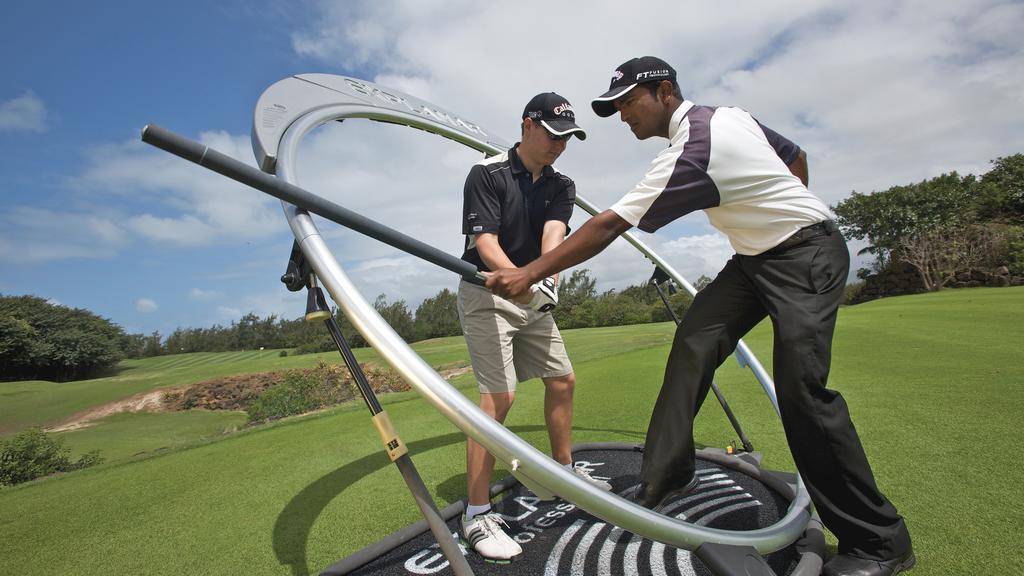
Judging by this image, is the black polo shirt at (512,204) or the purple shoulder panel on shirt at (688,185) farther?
the black polo shirt at (512,204)

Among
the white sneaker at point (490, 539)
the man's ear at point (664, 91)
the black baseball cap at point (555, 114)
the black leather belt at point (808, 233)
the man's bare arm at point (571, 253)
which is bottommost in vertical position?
the white sneaker at point (490, 539)

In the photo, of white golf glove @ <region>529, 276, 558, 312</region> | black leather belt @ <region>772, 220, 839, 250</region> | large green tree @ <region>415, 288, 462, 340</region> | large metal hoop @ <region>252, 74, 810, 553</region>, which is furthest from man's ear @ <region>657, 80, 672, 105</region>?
large green tree @ <region>415, 288, 462, 340</region>

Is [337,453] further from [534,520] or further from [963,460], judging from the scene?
[963,460]

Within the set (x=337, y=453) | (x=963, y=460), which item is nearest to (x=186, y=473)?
(x=337, y=453)

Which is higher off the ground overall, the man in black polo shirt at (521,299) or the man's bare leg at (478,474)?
the man in black polo shirt at (521,299)

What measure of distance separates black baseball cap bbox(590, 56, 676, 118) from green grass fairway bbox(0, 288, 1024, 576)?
93.5 inches

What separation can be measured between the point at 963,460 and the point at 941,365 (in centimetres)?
364

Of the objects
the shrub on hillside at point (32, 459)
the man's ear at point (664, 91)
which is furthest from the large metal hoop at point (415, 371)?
the shrub on hillside at point (32, 459)

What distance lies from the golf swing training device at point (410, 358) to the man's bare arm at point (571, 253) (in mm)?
139

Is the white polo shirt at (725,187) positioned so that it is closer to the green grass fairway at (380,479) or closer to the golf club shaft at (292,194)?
the golf club shaft at (292,194)

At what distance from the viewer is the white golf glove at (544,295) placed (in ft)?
→ 9.18

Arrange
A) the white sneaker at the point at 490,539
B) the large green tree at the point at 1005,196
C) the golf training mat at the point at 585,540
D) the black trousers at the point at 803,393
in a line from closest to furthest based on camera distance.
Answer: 1. the black trousers at the point at 803,393
2. the golf training mat at the point at 585,540
3. the white sneaker at the point at 490,539
4. the large green tree at the point at 1005,196

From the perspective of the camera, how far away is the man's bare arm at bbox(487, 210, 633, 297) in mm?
1965

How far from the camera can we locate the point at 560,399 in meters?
3.25
